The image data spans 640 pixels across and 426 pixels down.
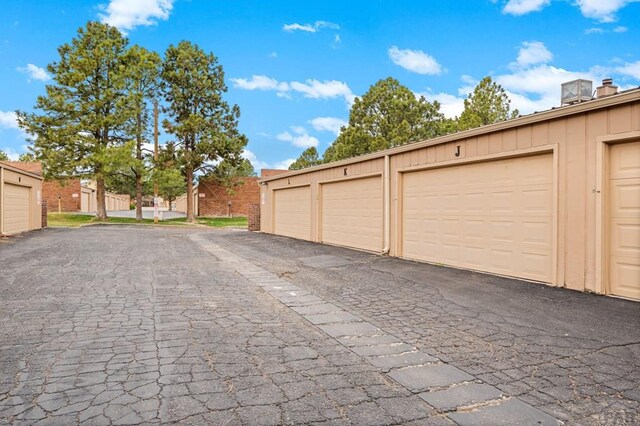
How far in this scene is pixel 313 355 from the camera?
348cm

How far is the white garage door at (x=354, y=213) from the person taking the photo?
11148mm

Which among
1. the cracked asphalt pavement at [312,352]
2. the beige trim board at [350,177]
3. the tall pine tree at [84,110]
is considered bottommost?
the cracked asphalt pavement at [312,352]

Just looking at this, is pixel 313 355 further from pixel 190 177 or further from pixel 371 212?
pixel 190 177

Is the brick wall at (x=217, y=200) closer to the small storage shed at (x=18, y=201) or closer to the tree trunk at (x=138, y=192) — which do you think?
the tree trunk at (x=138, y=192)

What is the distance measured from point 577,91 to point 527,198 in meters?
2.03

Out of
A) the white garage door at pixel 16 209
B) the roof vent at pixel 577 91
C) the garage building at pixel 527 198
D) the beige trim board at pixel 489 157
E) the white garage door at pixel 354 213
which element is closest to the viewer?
the garage building at pixel 527 198

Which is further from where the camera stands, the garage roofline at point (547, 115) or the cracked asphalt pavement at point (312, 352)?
the garage roofline at point (547, 115)

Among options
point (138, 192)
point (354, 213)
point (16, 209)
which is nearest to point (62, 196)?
point (138, 192)

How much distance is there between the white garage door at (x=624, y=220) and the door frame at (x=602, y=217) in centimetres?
6

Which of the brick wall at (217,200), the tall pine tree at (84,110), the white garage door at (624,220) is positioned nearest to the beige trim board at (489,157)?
the white garage door at (624,220)

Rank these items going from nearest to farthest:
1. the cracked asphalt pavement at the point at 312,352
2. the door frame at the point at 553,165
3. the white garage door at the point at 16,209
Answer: the cracked asphalt pavement at the point at 312,352
the door frame at the point at 553,165
the white garage door at the point at 16,209

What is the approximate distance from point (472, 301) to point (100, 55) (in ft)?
83.3

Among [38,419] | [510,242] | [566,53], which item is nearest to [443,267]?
[510,242]

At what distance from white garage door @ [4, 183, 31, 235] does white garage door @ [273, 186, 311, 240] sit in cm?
1015
